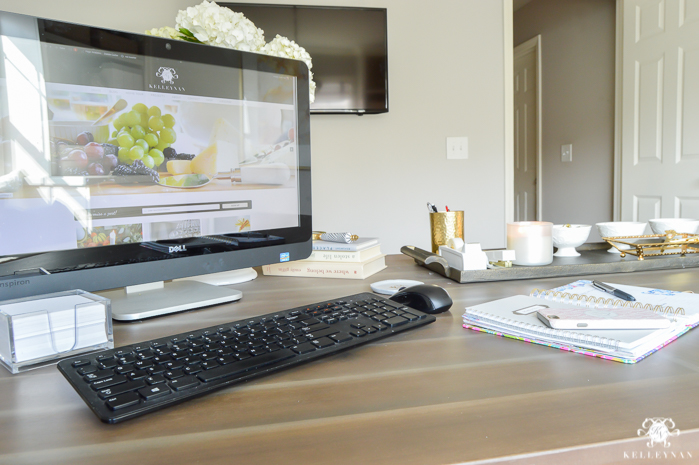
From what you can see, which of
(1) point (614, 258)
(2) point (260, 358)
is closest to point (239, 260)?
(2) point (260, 358)

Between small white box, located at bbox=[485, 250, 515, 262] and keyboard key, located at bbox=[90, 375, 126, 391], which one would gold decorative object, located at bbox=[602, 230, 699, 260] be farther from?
keyboard key, located at bbox=[90, 375, 126, 391]

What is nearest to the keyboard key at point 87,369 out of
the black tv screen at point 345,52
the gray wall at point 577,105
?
the black tv screen at point 345,52

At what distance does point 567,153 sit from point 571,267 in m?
2.95

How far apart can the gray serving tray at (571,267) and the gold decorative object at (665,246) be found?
2 centimetres

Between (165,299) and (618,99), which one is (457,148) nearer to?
(618,99)

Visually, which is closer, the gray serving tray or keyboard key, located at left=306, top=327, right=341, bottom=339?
keyboard key, located at left=306, top=327, right=341, bottom=339

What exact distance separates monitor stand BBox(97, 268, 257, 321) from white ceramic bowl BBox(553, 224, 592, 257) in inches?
31.2

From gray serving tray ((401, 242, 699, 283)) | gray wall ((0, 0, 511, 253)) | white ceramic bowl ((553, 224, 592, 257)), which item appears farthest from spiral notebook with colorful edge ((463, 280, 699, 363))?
gray wall ((0, 0, 511, 253))

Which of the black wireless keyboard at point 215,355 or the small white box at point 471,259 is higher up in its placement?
the small white box at point 471,259

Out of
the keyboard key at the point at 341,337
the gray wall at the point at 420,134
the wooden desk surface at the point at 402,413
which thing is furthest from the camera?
the gray wall at the point at 420,134

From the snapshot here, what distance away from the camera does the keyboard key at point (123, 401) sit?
0.41 m

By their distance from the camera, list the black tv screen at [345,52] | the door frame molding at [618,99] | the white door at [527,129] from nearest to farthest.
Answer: the black tv screen at [345,52] < the door frame molding at [618,99] < the white door at [527,129]

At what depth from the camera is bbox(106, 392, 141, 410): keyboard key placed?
0.41 metres

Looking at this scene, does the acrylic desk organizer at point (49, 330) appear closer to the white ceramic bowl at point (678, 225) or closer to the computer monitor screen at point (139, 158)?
the computer monitor screen at point (139, 158)
